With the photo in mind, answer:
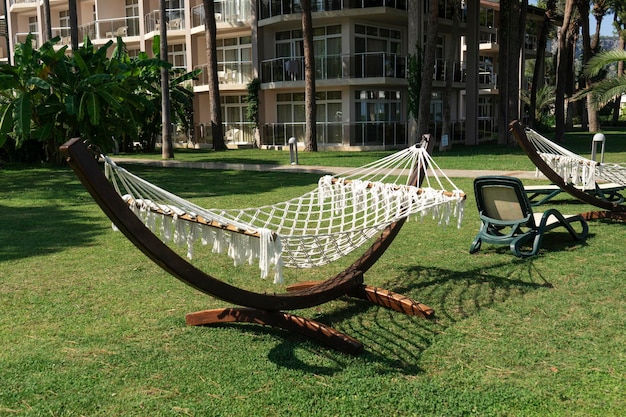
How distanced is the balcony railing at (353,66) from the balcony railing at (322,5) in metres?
1.99

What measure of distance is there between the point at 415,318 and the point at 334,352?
3.09 ft

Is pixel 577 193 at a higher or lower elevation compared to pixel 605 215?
higher

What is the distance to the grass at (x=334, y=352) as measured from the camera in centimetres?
377

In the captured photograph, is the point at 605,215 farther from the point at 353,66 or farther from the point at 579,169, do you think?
the point at 353,66

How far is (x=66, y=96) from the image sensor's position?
16891mm

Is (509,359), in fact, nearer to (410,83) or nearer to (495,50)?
(410,83)

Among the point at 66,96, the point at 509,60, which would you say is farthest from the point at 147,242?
the point at 509,60

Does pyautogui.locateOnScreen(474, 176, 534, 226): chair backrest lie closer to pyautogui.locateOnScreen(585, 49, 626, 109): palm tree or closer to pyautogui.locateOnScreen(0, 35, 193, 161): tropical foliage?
pyautogui.locateOnScreen(585, 49, 626, 109): palm tree

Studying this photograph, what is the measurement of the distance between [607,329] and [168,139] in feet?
65.0

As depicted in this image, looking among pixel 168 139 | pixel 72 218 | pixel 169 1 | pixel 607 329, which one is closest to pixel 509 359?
pixel 607 329

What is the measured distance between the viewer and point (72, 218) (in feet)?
34.0

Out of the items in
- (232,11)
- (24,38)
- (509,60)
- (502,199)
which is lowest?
(502,199)

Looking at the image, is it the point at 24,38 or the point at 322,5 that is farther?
the point at 24,38

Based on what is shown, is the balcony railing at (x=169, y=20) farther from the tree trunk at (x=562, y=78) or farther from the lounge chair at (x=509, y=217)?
the lounge chair at (x=509, y=217)
